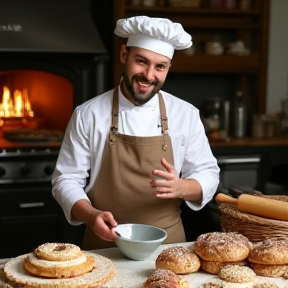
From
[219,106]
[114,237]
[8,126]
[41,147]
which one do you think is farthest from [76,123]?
[219,106]

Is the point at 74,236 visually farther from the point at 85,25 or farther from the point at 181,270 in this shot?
the point at 181,270

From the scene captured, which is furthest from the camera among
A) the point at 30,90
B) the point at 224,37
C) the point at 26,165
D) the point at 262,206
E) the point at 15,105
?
the point at 224,37

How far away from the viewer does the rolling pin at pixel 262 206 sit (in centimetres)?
197

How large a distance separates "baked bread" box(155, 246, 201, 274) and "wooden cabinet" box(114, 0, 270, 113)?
243 centimetres

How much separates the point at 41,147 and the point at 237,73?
1.49 m

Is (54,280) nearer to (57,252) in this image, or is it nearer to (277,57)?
(57,252)

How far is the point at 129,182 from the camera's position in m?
2.24

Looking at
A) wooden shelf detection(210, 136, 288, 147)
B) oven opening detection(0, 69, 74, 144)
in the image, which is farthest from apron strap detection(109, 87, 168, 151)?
wooden shelf detection(210, 136, 288, 147)

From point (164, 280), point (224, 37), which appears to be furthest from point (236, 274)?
point (224, 37)

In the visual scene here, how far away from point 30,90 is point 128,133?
76.5 inches

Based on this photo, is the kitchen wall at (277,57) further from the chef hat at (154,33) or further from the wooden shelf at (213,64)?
the chef hat at (154,33)

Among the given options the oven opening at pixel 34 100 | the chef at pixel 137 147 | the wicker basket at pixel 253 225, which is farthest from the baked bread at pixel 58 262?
the oven opening at pixel 34 100

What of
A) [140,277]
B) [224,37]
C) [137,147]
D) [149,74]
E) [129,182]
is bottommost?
[140,277]

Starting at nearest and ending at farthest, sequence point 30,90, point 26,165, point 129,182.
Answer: point 129,182 < point 26,165 < point 30,90
